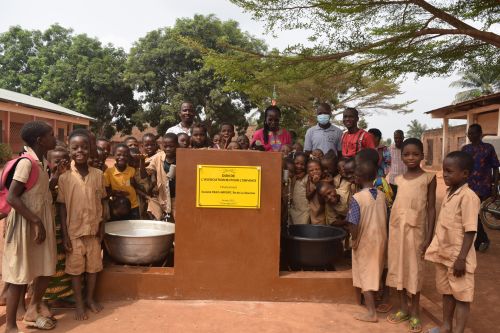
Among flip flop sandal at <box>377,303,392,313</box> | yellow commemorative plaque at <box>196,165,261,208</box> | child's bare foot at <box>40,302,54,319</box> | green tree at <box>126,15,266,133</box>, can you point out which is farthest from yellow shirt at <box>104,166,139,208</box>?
green tree at <box>126,15,266,133</box>

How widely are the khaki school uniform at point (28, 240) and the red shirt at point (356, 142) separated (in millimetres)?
3196

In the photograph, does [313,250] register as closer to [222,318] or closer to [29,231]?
[222,318]

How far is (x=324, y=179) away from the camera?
14.3 feet

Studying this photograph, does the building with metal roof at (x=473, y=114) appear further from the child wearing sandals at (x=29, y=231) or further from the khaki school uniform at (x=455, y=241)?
the child wearing sandals at (x=29, y=231)

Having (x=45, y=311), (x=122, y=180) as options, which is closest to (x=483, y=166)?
(x=122, y=180)

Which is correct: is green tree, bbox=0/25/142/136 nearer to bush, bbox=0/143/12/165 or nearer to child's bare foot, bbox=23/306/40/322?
bush, bbox=0/143/12/165

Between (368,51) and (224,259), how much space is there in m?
5.07

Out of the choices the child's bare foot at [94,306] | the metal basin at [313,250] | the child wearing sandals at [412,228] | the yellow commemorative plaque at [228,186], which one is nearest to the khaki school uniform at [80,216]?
the child's bare foot at [94,306]

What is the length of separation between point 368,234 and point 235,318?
125cm

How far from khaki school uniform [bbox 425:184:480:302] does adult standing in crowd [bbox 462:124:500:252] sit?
3.23 m

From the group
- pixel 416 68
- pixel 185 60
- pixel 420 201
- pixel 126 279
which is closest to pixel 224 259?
pixel 126 279

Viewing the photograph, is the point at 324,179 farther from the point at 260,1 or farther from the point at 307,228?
the point at 260,1

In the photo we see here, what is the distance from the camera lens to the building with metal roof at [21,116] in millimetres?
17312

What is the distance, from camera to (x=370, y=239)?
3.35 metres
